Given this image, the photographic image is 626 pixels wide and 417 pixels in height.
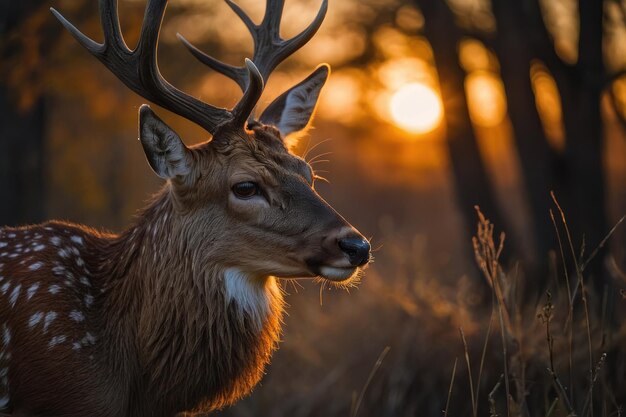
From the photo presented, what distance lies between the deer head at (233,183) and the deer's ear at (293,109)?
2.29 ft

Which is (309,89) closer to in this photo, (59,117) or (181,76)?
(181,76)

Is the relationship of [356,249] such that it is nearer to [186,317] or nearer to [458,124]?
[186,317]

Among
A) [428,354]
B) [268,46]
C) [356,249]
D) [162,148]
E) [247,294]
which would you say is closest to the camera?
[356,249]

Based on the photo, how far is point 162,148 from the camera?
4496mm

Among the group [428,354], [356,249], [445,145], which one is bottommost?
[428,354]

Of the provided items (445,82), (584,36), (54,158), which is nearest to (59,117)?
(54,158)

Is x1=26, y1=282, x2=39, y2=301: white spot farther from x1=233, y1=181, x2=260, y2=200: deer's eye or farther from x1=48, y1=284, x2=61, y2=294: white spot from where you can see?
x1=233, y1=181, x2=260, y2=200: deer's eye

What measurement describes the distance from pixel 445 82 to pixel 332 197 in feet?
42.4

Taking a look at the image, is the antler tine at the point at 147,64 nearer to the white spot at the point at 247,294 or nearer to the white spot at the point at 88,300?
the white spot at the point at 247,294

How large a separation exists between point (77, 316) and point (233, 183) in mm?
1072

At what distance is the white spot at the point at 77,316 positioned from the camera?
4.38m

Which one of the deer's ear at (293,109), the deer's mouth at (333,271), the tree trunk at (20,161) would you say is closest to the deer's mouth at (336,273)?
the deer's mouth at (333,271)

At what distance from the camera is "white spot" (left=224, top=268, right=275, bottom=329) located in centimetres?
456

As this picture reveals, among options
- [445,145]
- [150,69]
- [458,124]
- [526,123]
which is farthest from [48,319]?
[445,145]
